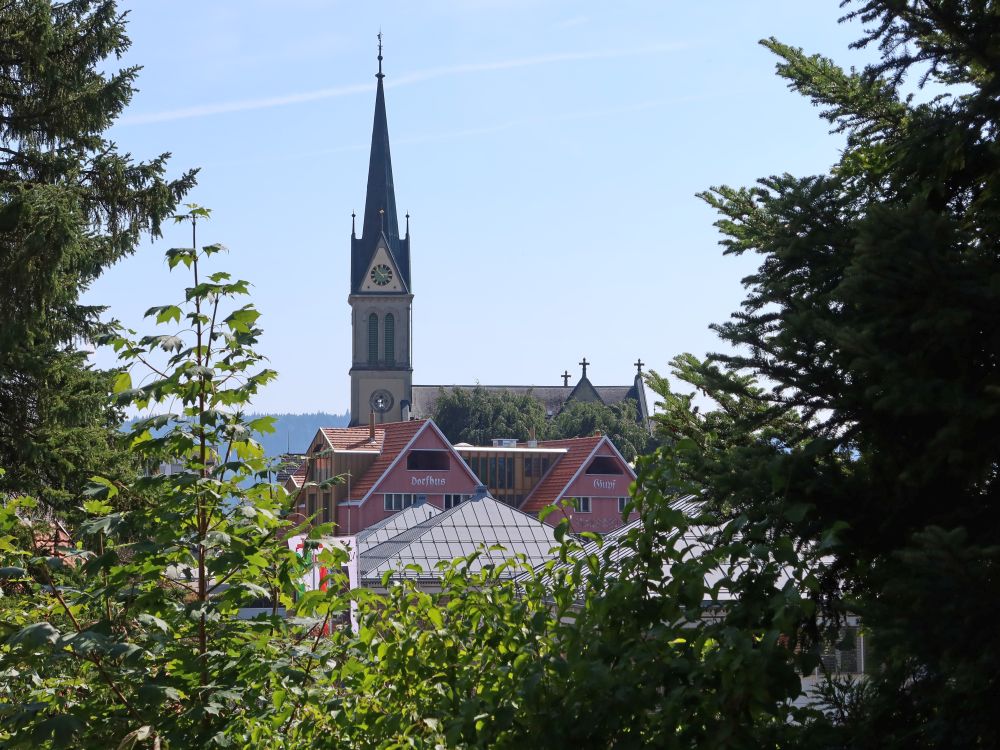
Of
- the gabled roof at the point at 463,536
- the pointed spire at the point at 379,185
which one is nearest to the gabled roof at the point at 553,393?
the pointed spire at the point at 379,185

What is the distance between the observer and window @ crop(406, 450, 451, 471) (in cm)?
6469

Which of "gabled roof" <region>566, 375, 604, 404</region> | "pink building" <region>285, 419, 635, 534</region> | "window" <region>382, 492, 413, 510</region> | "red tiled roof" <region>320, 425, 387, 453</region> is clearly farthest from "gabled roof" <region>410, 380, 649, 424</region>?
"window" <region>382, 492, 413, 510</region>

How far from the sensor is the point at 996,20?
3809 millimetres

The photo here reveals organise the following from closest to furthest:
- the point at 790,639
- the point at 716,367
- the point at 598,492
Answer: the point at 790,639, the point at 716,367, the point at 598,492

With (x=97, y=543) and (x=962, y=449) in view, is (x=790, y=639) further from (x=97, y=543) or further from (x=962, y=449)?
(x=97, y=543)

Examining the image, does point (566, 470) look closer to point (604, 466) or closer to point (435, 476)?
point (604, 466)

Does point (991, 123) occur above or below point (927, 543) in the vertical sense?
above

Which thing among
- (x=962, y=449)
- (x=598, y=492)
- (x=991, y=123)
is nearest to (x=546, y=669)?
(x=962, y=449)

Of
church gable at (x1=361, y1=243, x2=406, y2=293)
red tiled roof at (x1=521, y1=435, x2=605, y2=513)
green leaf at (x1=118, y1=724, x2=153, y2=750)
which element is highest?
church gable at (x1=361, y1=243, x2=406, y2=293)

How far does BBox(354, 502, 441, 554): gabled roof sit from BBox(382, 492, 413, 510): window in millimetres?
17663

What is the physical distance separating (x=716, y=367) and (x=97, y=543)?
2714 mm

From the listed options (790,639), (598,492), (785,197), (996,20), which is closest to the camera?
(790,639)

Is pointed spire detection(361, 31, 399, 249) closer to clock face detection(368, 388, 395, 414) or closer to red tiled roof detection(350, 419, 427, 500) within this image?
clock face detection(368, 388, 395, 414)

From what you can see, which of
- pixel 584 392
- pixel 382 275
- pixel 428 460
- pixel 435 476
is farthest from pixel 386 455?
A: pixel 584 392
